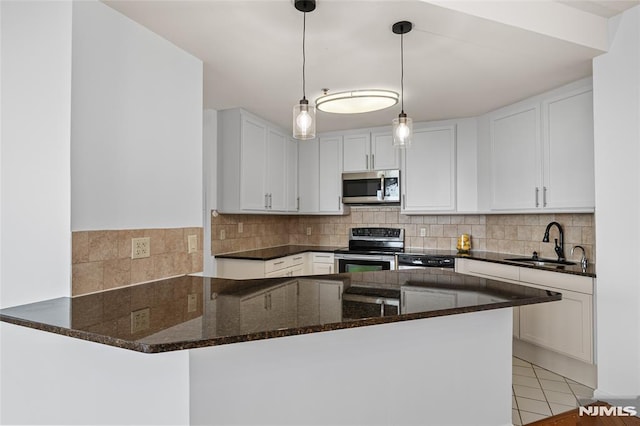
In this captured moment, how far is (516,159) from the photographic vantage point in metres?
3.57

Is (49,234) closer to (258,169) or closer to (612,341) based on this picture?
(258,169)

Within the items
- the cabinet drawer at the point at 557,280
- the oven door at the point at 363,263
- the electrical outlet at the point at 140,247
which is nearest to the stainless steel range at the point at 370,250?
the oven door at the point at 363,263

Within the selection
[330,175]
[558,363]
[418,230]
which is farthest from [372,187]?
[558,363]

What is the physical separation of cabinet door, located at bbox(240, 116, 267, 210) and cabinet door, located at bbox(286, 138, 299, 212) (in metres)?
0.56

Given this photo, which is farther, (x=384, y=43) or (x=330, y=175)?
(x=330, y=175)

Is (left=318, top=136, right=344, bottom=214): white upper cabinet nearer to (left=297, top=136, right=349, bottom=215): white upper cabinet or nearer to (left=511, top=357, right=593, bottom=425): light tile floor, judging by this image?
(left=297, top=136, right=349, bottom=215): white upper cabinet

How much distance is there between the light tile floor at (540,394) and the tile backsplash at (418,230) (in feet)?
3.37

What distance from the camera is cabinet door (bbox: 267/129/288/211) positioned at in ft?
13.9

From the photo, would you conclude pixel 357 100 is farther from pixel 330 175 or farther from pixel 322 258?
pixel 322 258

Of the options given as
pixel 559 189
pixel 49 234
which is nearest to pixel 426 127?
pixel 559 189

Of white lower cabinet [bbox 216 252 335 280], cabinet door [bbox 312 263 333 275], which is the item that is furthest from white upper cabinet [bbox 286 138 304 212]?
cabinet door [bbox 312 263 333 275]

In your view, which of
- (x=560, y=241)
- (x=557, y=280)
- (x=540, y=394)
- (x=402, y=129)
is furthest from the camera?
(x=560, y=241)

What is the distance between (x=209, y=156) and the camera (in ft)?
12.4

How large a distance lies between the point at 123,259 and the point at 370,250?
124 inches
